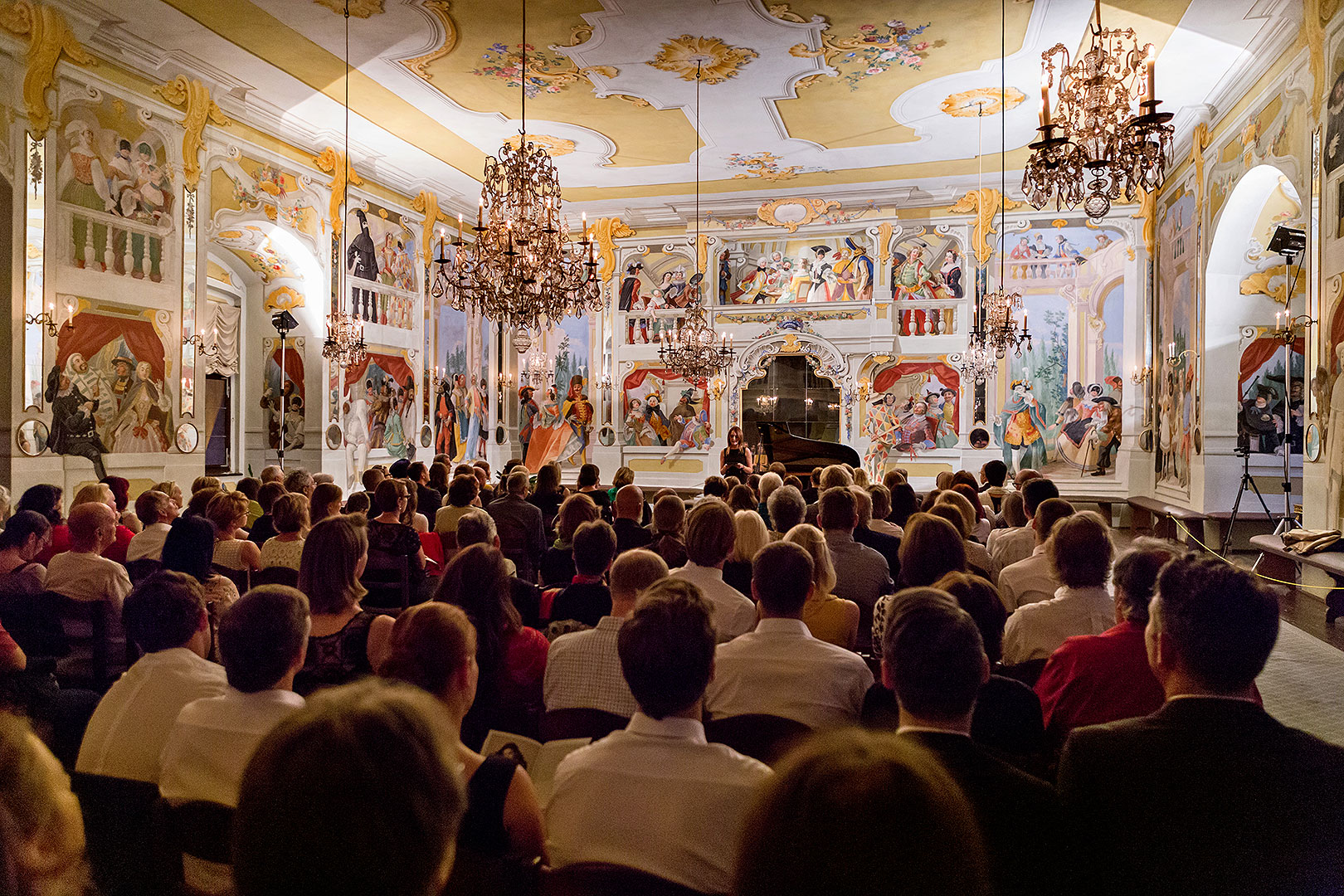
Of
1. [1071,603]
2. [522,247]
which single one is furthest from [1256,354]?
[1071,603]

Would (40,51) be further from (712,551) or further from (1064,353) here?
(1064,353)

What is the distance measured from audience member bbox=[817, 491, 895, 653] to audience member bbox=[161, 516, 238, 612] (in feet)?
10.6

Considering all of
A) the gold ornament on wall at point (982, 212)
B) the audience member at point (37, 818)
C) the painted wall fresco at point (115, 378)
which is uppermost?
the gold ornament on wall at point (982, 212)

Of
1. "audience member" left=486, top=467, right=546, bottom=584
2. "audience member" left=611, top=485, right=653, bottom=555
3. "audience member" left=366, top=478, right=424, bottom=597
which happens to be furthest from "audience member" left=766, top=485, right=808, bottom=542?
"audience member" left=366, top=478, right=424, bottom=597

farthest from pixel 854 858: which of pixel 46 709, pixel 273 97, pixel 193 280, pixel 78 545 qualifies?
pixel 273 97

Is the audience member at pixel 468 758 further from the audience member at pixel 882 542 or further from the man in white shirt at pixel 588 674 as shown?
the audience member at pixel 882 542

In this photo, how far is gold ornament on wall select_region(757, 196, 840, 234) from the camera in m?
17.2

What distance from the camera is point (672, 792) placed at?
1.80 meters

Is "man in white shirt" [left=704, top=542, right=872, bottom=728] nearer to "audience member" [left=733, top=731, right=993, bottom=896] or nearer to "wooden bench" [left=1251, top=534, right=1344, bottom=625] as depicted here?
"audience member" [left=733, top=731, right=993, bottom=896]

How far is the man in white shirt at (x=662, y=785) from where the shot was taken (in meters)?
1.75

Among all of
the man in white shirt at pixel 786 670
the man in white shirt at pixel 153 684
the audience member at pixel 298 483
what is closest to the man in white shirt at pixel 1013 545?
the man in white shirt at pixel 786 670

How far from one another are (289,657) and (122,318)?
981 cm

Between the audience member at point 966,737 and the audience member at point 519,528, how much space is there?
4901 mm

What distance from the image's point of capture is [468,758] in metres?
1.96
